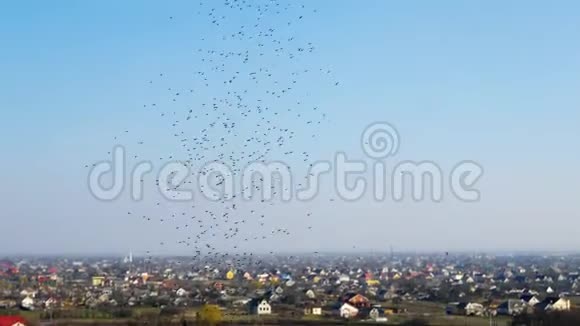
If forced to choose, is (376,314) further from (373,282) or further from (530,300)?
(373,282)

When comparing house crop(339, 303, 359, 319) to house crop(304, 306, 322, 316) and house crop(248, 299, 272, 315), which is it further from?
house crop(248, 299, 272, 315)

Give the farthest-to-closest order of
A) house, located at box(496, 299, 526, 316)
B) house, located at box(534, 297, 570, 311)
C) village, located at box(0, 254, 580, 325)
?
house, located at box(496, 299, 526, 316) < village, located at box(0, 254, 580, 325) < house, located at box(534, 297, 570, 311)

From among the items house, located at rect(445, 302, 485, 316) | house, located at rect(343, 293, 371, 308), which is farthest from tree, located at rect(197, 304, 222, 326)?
house, located at rect(445, 302, 485, 316)

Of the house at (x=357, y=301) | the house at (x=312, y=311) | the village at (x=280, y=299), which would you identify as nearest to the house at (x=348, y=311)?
the village at (x=280, y=299)

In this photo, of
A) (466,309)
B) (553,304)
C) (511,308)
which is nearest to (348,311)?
(466,309)

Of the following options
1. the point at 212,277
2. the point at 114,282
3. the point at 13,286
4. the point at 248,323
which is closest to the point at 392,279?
the point at 212,277

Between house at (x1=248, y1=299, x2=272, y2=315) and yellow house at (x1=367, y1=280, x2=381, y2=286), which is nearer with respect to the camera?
house at (x1=248, y1=299, x2=272, y2=315)

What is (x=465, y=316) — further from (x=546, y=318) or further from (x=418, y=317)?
(x=546, y=318)

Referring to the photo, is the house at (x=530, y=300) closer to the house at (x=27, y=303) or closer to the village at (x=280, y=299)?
the village at (x=280, y=299)
